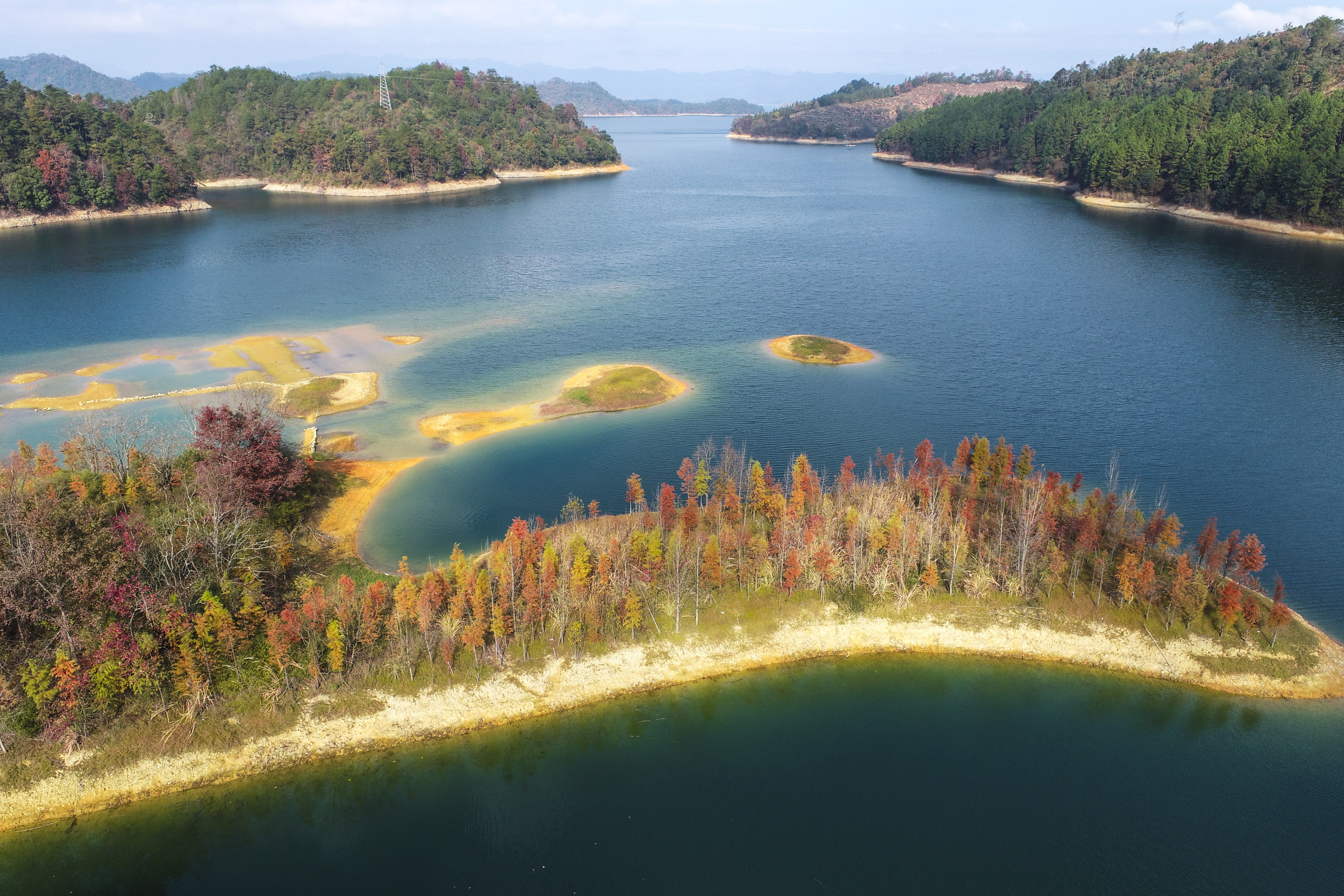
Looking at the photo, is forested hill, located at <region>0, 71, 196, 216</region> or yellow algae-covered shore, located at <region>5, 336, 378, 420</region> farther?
forested hill, located at <region>0, 71, 196, 216</region>

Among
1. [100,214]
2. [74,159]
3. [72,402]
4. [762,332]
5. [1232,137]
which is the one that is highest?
[1232,137]

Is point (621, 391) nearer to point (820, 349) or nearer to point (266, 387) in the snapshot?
point (820, 349)

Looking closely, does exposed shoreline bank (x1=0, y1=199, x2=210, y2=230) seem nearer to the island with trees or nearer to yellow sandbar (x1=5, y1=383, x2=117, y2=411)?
the island with trees

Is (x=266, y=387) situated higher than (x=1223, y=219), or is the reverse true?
(x=1223, y=219)

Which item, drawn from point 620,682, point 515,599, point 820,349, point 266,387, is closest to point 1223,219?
point 820,349

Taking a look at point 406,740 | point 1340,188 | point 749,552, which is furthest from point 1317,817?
point 1340,188

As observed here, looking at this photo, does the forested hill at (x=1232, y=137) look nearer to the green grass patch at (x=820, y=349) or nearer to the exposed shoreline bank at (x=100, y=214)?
the green grass patch at (x=820, y=349)

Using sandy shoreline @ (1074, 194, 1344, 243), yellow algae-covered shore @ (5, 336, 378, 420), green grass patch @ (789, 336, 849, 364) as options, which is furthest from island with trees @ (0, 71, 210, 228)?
sandy shoreline @ (1074, 194, 1344, 243)
